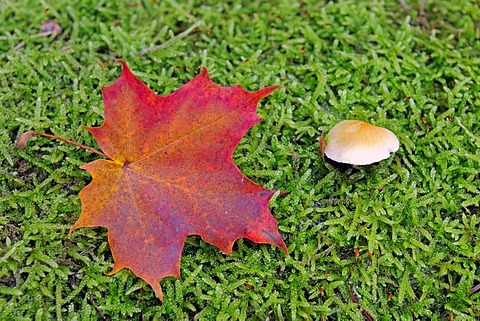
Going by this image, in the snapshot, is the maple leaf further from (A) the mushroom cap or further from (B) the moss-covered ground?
(A) the mushroom cap

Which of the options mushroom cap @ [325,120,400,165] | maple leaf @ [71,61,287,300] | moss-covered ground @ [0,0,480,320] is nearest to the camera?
maple leaf @ [71,61,287,300]

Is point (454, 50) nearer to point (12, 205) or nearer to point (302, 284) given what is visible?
point (302, 284)

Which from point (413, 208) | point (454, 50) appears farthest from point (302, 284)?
point (454, 50)

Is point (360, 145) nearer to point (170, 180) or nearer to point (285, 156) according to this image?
point (285, 156)

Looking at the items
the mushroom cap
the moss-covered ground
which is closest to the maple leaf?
the moss-covered ground

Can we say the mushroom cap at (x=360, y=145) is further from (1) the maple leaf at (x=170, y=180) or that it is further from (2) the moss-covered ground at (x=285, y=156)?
(1) the maple leaf at (x=170, y=180)

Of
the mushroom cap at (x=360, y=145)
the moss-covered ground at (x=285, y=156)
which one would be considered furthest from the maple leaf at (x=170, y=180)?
the mushroom cap at (x=360, y=145)
